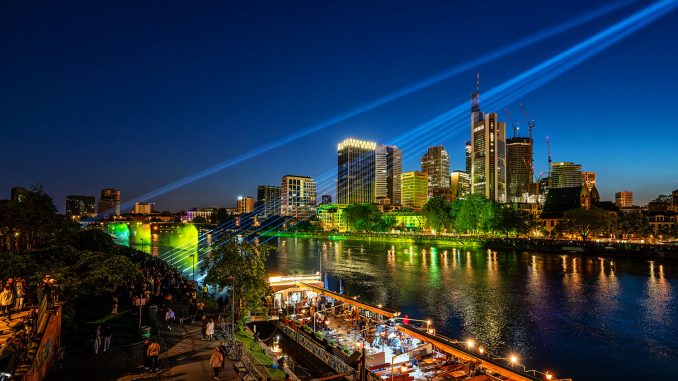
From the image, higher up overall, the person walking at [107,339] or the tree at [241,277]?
the tree at [241,277]

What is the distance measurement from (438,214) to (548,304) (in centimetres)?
8165

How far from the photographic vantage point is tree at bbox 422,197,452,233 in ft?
386

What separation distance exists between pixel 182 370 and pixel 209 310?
10.4 m

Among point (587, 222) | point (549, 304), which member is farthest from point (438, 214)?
point (549, 304)

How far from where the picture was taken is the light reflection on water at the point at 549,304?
82.1ft

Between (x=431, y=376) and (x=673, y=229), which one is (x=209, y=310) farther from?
(x=673, y=229)

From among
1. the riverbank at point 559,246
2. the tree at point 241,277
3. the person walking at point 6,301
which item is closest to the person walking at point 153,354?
the tree at point 241,277

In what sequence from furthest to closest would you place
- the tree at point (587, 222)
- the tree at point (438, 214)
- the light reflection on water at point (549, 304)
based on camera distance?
the tree at point (438, 214)
the tree at point (587, 222)
the light reflection on water at point (549, 304)

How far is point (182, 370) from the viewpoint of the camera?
45.3 feet

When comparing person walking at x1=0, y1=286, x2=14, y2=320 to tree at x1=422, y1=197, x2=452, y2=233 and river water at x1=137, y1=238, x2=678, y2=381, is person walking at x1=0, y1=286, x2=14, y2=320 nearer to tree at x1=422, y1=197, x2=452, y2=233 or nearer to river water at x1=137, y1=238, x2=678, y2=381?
river water at x1=137, y1=238, x2=678, y2=381

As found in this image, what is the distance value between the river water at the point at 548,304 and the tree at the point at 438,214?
48.0 m

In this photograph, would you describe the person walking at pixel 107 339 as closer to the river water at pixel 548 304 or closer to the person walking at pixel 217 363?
the person walking at pixel 217 363

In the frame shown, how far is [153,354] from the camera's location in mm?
13234

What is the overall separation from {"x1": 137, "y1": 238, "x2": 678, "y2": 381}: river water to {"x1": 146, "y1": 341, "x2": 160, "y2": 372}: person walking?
1992cm
